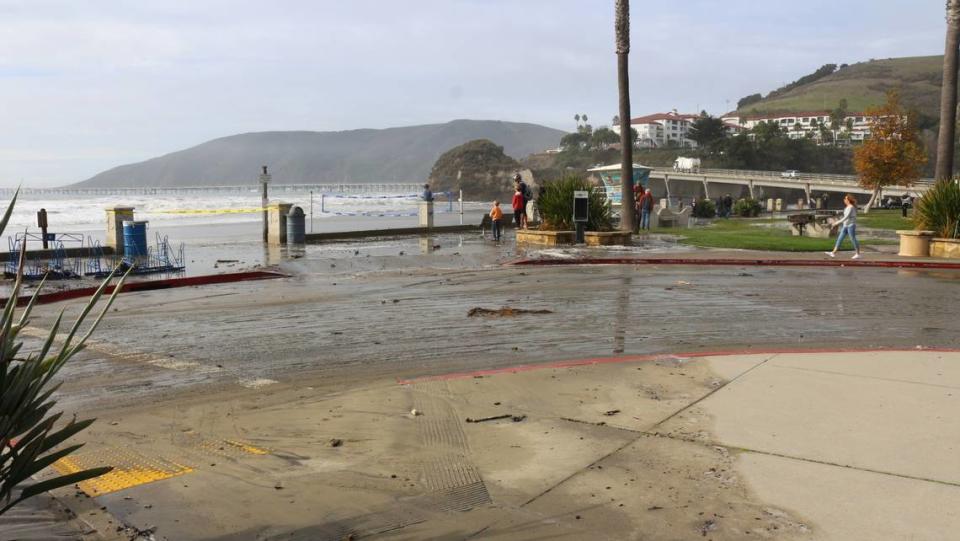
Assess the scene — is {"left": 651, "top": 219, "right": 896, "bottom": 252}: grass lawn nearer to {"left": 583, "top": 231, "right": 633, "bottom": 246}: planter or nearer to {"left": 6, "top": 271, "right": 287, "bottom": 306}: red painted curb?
{"left": 583, "top": 231, "right": 633, "bottom": 246}: planter

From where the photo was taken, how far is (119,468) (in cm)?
528

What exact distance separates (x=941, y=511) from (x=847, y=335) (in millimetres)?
5943

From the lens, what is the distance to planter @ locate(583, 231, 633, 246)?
2428 centimetres

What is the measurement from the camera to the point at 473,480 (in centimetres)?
499

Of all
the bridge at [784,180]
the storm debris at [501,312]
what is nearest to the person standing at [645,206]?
the storm debris at [501,312]

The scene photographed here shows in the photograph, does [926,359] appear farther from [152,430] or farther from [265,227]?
[265,227]

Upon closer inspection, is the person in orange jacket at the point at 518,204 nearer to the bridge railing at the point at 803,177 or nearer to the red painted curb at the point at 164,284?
the red painted curb at the point at 164,284

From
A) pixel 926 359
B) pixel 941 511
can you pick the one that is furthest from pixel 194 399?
pixel 926 359

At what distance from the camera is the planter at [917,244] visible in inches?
813

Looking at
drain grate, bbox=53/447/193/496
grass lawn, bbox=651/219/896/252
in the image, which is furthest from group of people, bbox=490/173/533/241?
drain grate, bbox=53/447/193/496

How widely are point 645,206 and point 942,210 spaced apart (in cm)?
1315

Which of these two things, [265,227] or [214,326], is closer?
[214,326]

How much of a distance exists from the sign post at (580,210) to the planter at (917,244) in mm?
8468

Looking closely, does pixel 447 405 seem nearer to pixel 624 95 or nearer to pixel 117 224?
pixel 117 224
